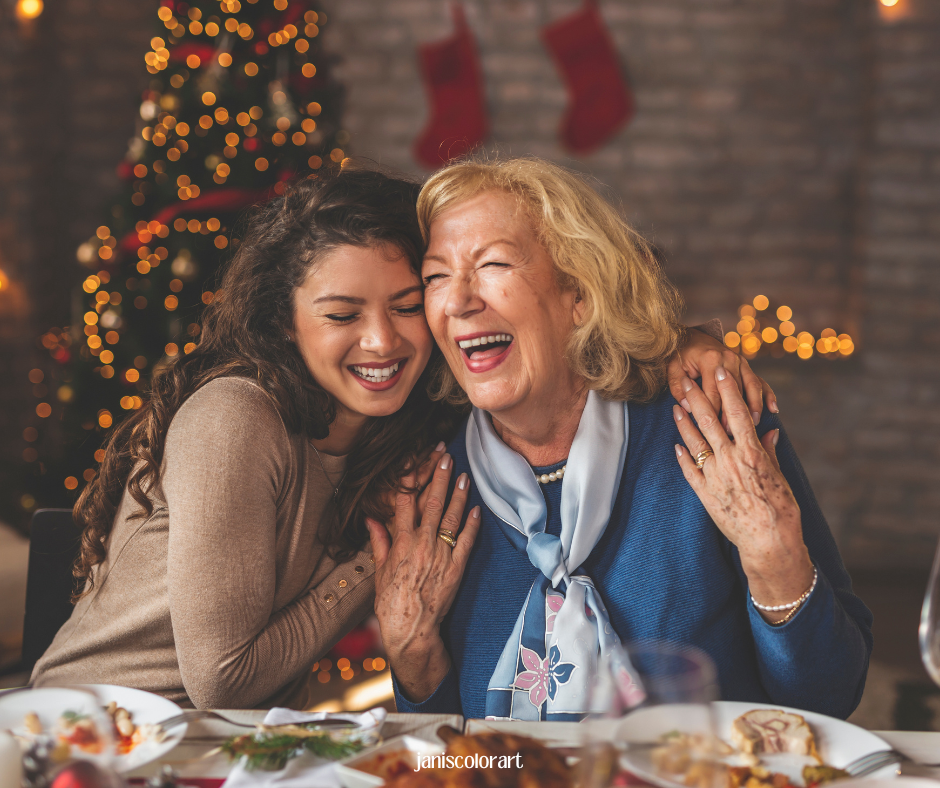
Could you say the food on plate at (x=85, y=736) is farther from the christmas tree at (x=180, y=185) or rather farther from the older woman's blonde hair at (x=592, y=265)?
the christmas tree at (x=180, y=185)

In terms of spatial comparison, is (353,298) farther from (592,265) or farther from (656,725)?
(656,725)

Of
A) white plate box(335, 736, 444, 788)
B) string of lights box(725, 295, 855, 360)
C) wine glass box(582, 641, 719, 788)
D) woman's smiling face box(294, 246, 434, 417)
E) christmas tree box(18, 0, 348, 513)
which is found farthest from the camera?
string of lights box(725, 295, 855, 360)

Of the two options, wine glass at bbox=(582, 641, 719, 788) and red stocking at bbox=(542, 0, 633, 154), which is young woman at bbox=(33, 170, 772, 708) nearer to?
wine glass at bbox=(582, 641, 719, 788)

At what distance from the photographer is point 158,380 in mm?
1651

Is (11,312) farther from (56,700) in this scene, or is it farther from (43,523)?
(56,700)

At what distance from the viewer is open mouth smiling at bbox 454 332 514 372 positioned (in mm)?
1540

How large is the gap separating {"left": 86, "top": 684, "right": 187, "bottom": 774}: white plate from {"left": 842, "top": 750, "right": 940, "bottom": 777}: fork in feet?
2.59

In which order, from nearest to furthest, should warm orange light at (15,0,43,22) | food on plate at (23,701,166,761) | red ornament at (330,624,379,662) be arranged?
food on plate at (23,701,166,761) → red ornament at (330,624,379,662) → warm orange light at (15,0,43,22)

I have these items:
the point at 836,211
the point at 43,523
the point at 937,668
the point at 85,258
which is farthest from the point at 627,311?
the point at 836,211

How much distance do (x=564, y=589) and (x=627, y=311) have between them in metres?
0.57

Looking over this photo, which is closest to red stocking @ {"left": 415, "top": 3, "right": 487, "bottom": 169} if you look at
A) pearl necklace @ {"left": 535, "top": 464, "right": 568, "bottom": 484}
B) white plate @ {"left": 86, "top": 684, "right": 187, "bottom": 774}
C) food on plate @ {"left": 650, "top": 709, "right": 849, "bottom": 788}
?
pearl necklace @ {"left": 535, "top": 464, "right": 568, "bottom": 484}

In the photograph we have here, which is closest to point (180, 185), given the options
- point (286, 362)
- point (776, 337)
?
point (286, 362)

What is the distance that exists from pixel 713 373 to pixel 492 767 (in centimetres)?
93

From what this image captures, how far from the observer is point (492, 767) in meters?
0.80
